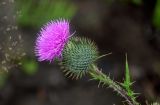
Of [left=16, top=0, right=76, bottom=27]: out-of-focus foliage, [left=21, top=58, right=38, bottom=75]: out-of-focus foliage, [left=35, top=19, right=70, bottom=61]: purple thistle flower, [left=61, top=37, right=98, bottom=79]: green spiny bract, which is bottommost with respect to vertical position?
[left=21, top=58, right=38, bottom=75]: out-of-focus foliage

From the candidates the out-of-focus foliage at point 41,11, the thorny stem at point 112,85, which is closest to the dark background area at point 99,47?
the out-of-focus foliage at point 41,11

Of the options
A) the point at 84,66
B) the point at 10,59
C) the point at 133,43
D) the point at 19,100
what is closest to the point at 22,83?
the point at 19,100

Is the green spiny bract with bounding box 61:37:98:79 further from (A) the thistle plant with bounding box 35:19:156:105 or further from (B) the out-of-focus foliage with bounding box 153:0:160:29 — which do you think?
(B) the out-of-focus foliage with bounding box 153:0:160:29

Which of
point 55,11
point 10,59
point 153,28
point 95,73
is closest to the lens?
point 95,73

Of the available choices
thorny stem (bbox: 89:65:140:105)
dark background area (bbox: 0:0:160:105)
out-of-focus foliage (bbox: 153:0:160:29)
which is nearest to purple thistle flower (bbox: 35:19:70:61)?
thorny stem (bbox: 89:65:140:105)

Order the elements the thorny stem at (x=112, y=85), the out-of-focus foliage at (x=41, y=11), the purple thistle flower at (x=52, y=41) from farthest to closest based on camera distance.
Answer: the out-of-focus foliage at (x=41, y=11) → the purple thistle flower at (x=52, y=41) → the thorny stem at (x=112, y=85)

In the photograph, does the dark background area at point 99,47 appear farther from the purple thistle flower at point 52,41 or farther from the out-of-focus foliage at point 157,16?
the purple thistle flower at point 52,41

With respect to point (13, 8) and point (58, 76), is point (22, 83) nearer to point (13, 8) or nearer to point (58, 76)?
point (58, 76)
